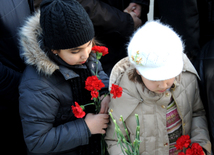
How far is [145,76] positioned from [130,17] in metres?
1.00

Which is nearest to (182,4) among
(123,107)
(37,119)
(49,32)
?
(123,107)

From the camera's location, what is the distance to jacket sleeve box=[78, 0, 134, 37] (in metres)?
1.74

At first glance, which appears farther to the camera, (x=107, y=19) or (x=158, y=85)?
(x=107, y=19)

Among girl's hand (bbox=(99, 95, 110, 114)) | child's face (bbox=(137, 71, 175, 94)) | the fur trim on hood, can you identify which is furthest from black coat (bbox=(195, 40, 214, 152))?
the fur trim on hood

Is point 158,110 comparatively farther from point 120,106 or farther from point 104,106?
point 104,106

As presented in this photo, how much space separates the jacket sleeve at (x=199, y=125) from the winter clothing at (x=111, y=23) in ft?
2.77

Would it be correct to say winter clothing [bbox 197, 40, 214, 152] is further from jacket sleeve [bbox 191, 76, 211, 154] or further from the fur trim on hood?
the fur trim on hood

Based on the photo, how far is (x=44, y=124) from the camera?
1.35m

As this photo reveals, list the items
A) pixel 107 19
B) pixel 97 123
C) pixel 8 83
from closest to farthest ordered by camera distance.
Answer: pixel 97 123 → pixel 8 83 → pixel 107 19

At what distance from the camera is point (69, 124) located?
1441 mm

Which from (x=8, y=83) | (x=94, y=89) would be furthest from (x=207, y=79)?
(x=8, y=83)

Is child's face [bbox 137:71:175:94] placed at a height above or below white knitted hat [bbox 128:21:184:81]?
below

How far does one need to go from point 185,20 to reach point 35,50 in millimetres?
1103

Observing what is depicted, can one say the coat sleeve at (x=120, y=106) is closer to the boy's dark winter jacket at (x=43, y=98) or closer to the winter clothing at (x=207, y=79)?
the boy's dark winter jacket at (x=43, y=98)
